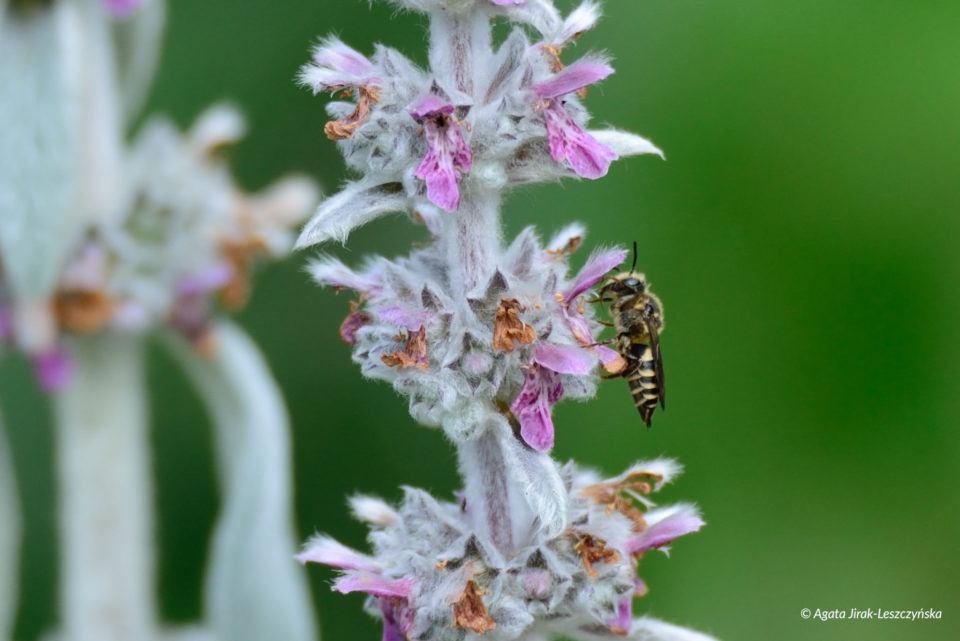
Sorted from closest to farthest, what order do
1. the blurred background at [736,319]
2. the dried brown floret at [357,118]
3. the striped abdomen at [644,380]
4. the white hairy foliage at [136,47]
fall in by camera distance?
the dried brown floret at [357,118], the striped abdomen at [644,380], the white hairy foliage at [136,47], the blurred background at [736,319]

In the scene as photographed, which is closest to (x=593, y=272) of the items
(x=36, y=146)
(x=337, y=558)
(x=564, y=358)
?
(x=564, y=358)

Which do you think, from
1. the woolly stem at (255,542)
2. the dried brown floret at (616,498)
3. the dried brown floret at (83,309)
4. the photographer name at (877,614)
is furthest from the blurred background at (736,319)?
the dried brown floret at (616,498)

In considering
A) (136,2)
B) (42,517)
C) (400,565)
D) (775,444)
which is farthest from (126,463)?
(775,444)

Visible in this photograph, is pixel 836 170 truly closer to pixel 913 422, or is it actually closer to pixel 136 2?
pixel 913 422

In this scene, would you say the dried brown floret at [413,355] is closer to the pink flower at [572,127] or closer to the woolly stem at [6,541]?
the pink flower at [572,127]

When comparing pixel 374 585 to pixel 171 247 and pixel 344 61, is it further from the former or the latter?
pixel 171 247

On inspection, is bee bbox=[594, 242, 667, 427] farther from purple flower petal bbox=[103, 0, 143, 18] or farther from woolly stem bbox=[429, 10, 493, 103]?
purple flower petal bbox=[103, 0, 143, 18]

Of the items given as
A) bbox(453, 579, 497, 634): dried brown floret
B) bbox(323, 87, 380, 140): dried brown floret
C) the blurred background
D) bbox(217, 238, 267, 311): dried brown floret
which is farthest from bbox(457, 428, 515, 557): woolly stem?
the blurred background
